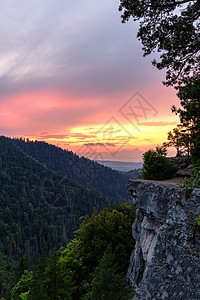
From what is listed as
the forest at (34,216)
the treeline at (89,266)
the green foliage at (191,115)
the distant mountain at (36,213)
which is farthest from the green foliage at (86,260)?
the distant mountain at (36,213)

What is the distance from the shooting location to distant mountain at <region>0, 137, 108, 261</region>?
123m

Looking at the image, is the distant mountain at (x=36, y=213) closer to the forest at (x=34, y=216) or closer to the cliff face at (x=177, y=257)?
the forest at (x=34, y=216)

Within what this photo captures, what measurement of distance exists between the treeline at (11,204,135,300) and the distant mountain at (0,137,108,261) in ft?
317

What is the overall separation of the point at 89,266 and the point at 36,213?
476 ft

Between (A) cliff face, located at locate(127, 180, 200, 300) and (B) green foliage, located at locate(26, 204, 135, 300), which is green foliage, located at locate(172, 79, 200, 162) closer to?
(A) cliff face, located at locate(127, 180, 200, 300)

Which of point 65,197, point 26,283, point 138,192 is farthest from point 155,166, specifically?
point 65,197

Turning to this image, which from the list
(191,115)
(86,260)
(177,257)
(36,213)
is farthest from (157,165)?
(36,213)

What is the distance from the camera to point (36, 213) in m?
155

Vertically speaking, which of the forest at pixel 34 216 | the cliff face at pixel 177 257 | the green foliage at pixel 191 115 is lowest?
the forest at pixel 34 216

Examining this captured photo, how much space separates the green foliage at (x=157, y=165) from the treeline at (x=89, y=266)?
7.22m

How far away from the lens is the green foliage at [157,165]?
1633 centimetres

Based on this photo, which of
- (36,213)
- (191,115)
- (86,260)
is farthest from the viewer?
(36,213)

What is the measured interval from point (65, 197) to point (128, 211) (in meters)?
166

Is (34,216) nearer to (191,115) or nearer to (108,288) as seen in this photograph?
(108,288)
